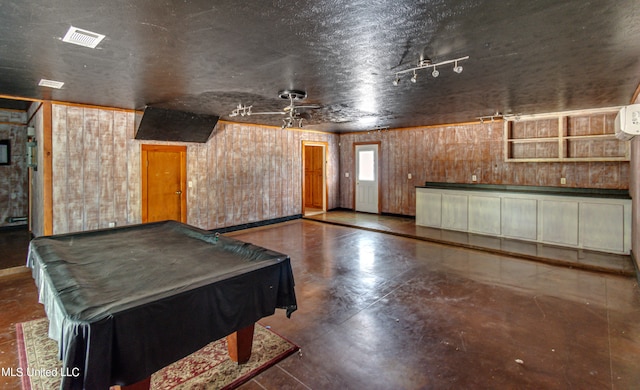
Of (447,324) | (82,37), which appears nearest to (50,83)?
(82,37)

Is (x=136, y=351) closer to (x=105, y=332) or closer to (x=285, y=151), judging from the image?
(x=105, y=332)

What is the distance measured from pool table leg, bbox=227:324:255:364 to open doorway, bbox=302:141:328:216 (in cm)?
701

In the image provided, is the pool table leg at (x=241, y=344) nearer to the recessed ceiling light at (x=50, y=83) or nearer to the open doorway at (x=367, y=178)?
the recessed ceiling light at (x=50, y=83)

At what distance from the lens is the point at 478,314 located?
126 inches

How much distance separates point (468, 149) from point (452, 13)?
19.5 ft

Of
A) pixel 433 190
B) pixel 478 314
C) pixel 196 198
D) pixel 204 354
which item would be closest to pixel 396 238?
pixel 433 190

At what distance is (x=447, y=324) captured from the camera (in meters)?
3.02

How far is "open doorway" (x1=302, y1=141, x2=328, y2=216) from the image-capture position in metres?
9.66

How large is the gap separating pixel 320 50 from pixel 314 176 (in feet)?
25.2

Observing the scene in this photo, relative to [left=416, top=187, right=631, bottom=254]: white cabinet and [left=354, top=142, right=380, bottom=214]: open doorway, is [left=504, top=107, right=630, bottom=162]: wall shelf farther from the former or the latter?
[left=354, top=142, right=380, bottom=214]: open doorway

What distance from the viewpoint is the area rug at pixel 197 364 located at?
87.4 inches

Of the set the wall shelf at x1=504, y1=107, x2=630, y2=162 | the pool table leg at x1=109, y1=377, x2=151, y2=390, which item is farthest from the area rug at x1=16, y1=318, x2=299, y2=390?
the wall shelf at x1=504, y1=107, x2=630, y2=162

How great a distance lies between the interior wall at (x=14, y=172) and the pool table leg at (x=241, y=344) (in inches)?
295

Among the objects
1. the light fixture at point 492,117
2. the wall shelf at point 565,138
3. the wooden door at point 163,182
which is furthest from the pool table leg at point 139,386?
the wall shelf at point 565,138
